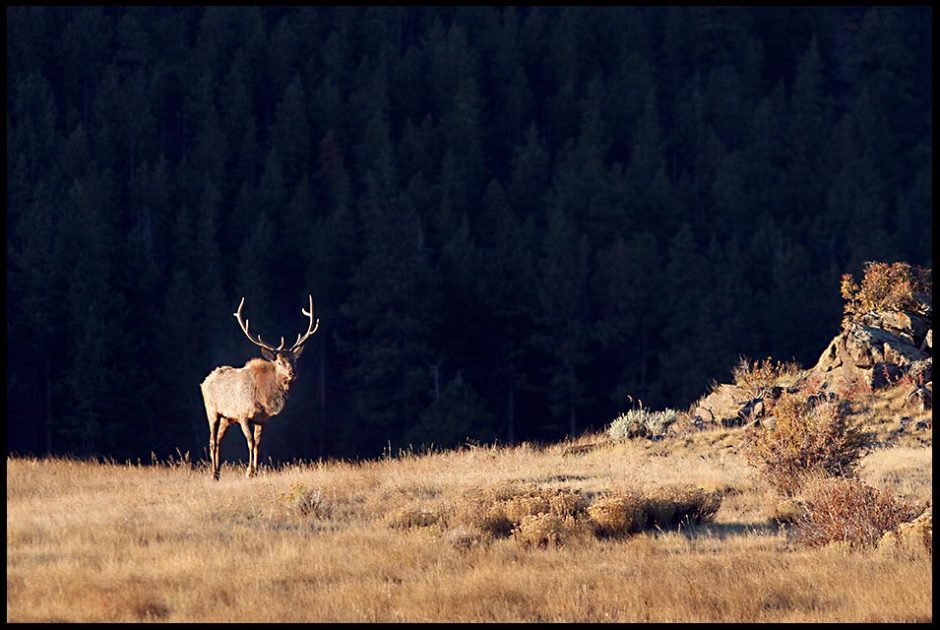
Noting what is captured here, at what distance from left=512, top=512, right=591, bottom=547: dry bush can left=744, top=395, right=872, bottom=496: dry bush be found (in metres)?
3.85

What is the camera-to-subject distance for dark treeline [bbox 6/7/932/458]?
65875mm

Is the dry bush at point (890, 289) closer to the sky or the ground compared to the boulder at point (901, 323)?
closer to the sky

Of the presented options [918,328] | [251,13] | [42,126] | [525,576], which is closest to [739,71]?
[251,13]

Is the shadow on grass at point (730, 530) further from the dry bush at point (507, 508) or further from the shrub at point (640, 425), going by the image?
the shrub at point (640, 425)

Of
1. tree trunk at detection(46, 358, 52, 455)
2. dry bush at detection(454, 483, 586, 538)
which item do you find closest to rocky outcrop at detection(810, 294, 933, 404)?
dry bush at detection(454, 483, 586, 538)

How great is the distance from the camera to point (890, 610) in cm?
1243

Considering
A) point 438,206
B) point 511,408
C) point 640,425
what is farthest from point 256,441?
point 438,206

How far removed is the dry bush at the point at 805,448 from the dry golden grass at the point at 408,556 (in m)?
0.38

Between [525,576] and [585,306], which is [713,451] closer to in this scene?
[525,576]

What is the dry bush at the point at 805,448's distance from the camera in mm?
18719

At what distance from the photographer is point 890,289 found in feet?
90.3

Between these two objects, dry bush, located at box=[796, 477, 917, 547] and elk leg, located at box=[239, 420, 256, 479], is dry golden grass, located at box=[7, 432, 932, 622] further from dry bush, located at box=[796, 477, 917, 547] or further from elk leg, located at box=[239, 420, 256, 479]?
dry bush, located at box=[796, 477, 917, 547]

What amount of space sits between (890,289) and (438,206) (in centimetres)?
5666

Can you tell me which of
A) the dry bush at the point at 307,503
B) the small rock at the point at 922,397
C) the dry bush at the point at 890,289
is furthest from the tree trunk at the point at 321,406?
the dry bush at the point at 307,503
